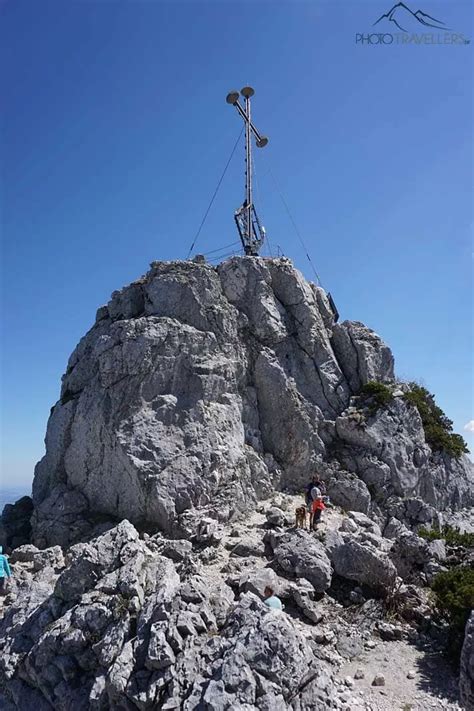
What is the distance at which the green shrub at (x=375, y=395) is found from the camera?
26625 mm

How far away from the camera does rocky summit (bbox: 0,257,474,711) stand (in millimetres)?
10289

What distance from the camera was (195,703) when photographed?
8.72 m

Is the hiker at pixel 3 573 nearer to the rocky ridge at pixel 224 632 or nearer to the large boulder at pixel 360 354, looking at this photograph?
the rocky ridge at pixel 224 632

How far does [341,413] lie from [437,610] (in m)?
13.2

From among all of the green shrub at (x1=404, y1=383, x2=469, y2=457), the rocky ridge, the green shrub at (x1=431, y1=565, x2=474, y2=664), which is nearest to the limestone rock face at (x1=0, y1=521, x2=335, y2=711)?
the rocky ridge

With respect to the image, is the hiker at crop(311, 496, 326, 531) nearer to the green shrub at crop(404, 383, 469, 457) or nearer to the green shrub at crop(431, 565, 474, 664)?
the green shrub at crop(431, 565, 474, 664)

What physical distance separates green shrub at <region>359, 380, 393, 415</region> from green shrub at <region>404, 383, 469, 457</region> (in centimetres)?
195

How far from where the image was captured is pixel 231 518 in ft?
67.4

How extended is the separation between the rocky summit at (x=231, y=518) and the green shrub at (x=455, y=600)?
1.44 ft

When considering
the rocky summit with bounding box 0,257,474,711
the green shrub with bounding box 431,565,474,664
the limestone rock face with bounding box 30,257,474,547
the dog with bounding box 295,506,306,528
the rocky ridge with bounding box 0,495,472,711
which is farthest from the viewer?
the limestone rock face with bounding box 30,257,474,547

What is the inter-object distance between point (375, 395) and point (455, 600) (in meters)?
14.5

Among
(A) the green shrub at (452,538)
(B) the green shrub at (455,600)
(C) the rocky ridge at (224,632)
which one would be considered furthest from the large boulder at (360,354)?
(B) the green shrub at (455,600)

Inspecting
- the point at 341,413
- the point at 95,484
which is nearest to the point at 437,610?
the point at 341,413

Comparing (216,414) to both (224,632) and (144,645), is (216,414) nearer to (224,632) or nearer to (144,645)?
(224,632)
